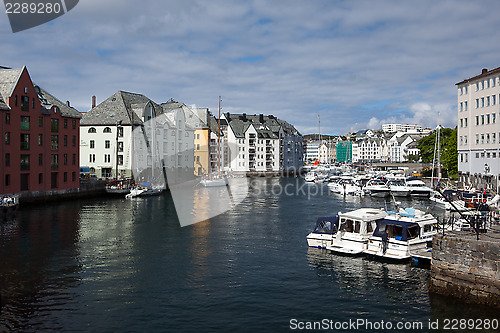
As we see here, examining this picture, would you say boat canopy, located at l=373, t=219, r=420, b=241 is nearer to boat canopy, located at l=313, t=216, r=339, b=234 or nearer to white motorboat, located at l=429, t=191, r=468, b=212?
boat canopy, located at l=313, t=216, r=339, b=234

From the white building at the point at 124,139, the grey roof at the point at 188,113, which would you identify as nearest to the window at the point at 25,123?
the white building at the point at 124,139

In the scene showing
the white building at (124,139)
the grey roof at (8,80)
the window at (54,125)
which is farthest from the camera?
the white building at (124,139)

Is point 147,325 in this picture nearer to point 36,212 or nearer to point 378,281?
point 378,281

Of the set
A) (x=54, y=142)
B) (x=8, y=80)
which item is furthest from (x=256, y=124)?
(x=8, y=80)

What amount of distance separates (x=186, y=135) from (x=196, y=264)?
9069 centimetres

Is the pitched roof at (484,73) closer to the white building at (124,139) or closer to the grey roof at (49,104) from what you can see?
the white building at (124,139)

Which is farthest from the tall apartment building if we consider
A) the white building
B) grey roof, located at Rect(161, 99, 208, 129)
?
grey roof, located at Rect(161, 99, 208, 129)

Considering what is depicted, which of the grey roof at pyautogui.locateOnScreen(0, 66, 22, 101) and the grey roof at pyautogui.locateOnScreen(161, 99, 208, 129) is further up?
the grey roof at pyautogui.locateOnScreen(161, 99, 208, 129)

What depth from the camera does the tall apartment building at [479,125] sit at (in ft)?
235

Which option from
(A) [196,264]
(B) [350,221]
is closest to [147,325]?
(A) [196,264]

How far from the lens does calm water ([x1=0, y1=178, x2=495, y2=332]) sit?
21281 mm

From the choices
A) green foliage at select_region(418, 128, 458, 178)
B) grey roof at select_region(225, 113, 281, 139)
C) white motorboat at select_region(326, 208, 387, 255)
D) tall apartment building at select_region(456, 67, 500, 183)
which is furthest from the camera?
grey roof at select_region(225, 113, 281, 139)

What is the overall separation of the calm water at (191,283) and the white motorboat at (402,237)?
1.03 meters

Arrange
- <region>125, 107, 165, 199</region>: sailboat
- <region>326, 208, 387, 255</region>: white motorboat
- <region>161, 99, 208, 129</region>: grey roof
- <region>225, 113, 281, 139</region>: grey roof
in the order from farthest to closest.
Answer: <region>225, 113, 281, 139</region>: grey roof
<region>161, 99, 208, 129</region>: grey roof
<region>125, 107, 165, 199</region>: sailboat
<region>326, 208, 387, 255</region>: white motorboat
